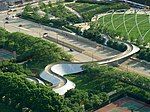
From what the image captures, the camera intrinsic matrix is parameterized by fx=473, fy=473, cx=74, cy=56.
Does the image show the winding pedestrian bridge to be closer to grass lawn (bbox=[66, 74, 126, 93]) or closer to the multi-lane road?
grass lawn (bbox=[66, 74, 126, 93])

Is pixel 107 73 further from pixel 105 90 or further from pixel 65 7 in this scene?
pixel 65 7

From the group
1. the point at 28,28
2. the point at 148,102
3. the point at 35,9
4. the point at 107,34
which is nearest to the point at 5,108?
the point at 148,102

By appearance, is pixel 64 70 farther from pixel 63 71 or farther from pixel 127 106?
pixel 127 106

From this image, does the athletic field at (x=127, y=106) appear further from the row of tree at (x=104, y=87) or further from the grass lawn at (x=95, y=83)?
the grass lawn at (x=95, y=83)

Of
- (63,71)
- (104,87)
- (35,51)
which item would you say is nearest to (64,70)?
(63,71)

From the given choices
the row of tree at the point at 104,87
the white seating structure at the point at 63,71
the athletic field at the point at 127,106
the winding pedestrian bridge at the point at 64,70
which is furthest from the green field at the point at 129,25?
the athletic field at the point at 127,106

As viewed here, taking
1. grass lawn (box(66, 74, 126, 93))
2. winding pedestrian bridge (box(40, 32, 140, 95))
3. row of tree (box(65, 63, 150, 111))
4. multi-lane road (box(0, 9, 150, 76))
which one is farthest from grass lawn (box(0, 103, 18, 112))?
multi-lane road (box(0, 9, 150, 76))
